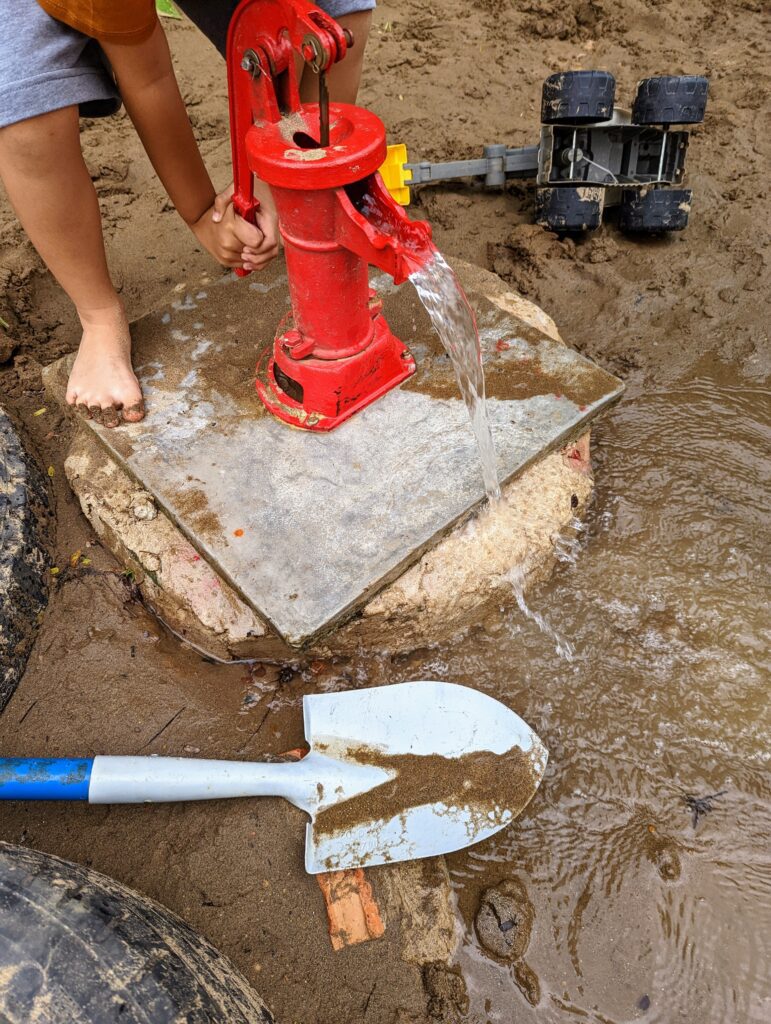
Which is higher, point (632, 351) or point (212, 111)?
point (212, 111)

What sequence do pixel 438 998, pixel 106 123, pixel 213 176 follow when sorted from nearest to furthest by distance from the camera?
pixel 438 998 < pixel 213 176 < pixel 106 123

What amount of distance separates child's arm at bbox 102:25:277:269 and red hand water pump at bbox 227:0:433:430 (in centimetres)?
7

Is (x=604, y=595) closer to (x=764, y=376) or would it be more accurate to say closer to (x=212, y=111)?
(x=764, y=376)

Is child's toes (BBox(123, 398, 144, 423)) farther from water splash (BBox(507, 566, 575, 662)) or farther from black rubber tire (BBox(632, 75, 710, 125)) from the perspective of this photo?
black rubber tire (BBox(632, 75, 710, 125))

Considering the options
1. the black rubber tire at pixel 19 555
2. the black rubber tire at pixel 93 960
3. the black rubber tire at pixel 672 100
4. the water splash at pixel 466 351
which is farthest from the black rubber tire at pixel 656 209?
the black rubber tire at pixel 93 960

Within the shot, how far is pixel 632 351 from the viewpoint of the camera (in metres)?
2.43

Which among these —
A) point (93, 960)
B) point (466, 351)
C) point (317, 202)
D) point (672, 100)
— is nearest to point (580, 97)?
point (672, 100)

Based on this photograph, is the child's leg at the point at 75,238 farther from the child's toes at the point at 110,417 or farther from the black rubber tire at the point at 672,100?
the black rubber tire at the point at 672,100

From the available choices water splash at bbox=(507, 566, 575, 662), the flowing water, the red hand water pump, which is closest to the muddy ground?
the flowing water

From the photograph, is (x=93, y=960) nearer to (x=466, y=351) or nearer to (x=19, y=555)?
(x=19, y=555)

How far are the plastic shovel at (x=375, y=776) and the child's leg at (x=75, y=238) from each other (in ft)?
2.76

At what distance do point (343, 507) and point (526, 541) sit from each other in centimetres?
44

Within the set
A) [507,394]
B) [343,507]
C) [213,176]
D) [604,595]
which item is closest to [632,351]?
[507,394]

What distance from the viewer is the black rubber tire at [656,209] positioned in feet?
8.38
